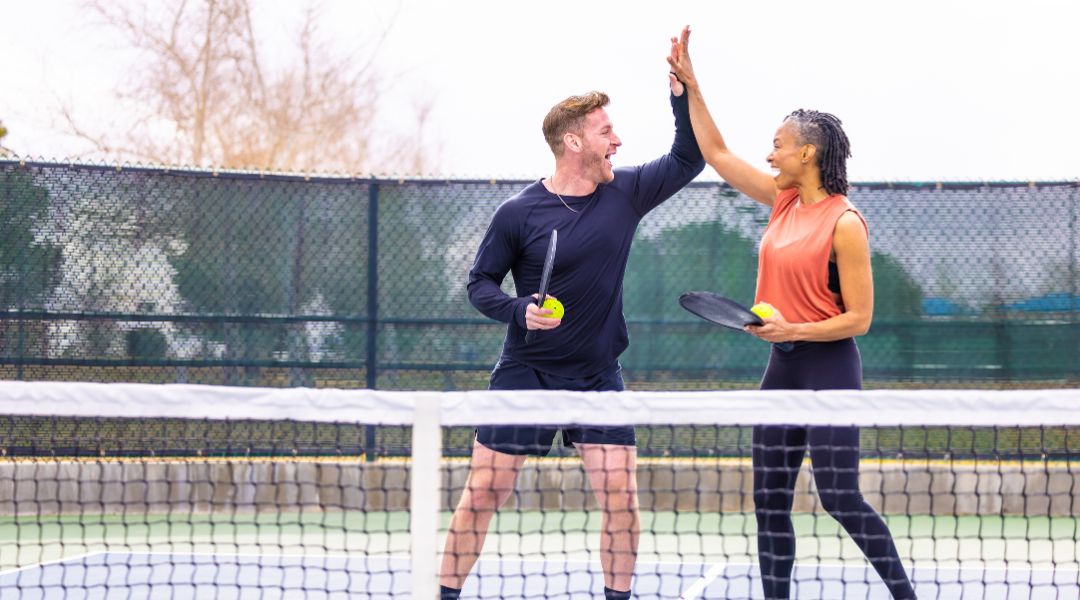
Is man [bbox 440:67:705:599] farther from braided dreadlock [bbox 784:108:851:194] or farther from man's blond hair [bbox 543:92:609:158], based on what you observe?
braided dreadlock [bbox 784:108:851:194]

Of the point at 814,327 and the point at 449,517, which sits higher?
the point at 814,327

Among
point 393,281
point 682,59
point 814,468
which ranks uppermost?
point 682,59

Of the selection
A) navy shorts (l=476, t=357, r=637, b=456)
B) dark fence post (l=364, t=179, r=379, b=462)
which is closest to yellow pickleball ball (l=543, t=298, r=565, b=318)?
navy shorts (l=476, t=357, r=637, b=456)

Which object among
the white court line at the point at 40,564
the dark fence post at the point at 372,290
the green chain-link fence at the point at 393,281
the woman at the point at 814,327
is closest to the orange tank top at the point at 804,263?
the woman at the point at 814,327

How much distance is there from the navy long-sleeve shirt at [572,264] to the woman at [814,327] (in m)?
0.43

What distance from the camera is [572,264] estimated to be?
4023mm

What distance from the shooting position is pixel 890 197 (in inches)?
294

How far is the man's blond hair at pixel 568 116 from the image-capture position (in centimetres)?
401

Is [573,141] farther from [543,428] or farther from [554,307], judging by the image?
[543,428]

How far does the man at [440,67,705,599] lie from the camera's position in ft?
12.9

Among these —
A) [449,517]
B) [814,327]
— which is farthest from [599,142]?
[449,517]

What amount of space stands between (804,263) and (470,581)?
2442mm

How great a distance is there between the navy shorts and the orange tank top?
558mm

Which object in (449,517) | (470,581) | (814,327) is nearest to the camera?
(814,327)
